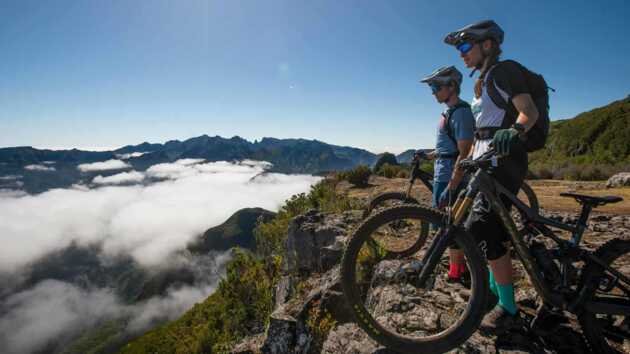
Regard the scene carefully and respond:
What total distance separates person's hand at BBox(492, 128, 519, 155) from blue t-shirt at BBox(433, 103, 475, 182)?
5.21 feet

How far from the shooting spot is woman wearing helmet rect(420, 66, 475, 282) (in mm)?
4023

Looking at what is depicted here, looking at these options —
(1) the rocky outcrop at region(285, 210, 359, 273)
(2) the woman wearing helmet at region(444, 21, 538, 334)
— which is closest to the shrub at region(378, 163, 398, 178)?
(1) the rocky outcrop at region(285, 210, 359, 273)

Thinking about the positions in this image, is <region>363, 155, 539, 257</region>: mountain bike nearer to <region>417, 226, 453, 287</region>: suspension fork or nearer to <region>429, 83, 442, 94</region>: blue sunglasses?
<region>429, 83, 442, 94</region>: blue sunglasses

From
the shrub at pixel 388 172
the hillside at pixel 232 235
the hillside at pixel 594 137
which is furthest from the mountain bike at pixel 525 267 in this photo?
the hillside at pixel 232 235

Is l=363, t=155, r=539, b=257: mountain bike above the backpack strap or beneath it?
beneath

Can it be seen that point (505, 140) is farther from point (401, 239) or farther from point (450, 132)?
Result: point (401, 239)

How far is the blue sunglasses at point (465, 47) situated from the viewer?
3.08 m

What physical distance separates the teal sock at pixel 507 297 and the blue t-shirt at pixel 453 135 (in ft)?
5.76

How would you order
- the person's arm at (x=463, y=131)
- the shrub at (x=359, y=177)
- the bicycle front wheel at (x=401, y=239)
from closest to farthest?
the person's arm at (x=463, y=131), the bicycle front wheel at (x=401, y=239), the shrub at (x=359, y=177)

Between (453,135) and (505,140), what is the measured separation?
75.4 inches

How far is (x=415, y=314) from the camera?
3.47 metres

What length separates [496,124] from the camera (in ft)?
9.59

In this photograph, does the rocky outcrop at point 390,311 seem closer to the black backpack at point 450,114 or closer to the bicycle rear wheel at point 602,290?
the bicycle rear wheel at point 602,290

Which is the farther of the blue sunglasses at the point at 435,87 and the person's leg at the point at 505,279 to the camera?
the blue sunglasses at the point at 435,87
